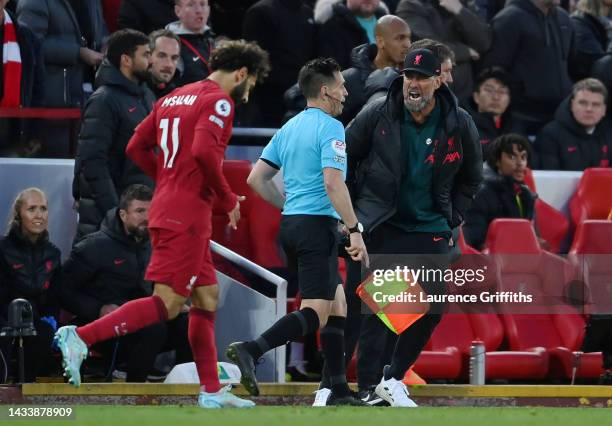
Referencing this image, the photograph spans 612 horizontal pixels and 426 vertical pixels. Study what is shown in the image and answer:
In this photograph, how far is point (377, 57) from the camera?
10.6 m

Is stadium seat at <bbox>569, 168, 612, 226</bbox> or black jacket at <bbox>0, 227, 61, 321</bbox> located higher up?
stadium seat at <bbox>569, 168, 612, 226</bbox>

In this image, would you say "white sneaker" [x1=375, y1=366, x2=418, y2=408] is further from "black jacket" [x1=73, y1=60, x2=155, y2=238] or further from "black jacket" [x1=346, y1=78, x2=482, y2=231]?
"black jacket" [x1=73, y1=60, x2=155, y2=238]

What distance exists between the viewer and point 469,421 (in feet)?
25.2

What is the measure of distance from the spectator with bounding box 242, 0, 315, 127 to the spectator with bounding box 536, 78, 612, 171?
2.09 meters

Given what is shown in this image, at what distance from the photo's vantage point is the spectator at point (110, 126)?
10906 mm

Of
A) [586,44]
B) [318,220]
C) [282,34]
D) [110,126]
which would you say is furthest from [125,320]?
[586,44]

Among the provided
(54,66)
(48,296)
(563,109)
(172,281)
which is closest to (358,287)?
(172,281)

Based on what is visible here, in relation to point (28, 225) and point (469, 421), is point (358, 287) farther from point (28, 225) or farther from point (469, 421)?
point (28, 225)

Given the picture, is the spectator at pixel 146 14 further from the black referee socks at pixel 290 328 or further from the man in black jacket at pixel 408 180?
the black referee socks at pixel 290 328

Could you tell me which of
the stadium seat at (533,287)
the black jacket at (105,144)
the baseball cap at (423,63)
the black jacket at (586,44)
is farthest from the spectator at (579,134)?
the baseball cap at (423,63)

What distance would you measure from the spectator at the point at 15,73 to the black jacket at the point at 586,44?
5.36 m

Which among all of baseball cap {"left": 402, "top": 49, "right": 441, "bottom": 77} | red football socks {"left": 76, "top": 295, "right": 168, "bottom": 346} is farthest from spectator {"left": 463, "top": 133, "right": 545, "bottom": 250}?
red football socks {"left": 76, "top": 295, "right": 168, "bottom": 346}

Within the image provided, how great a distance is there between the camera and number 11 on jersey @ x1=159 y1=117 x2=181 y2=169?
29.0ft

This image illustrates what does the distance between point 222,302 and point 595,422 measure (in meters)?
3.83
